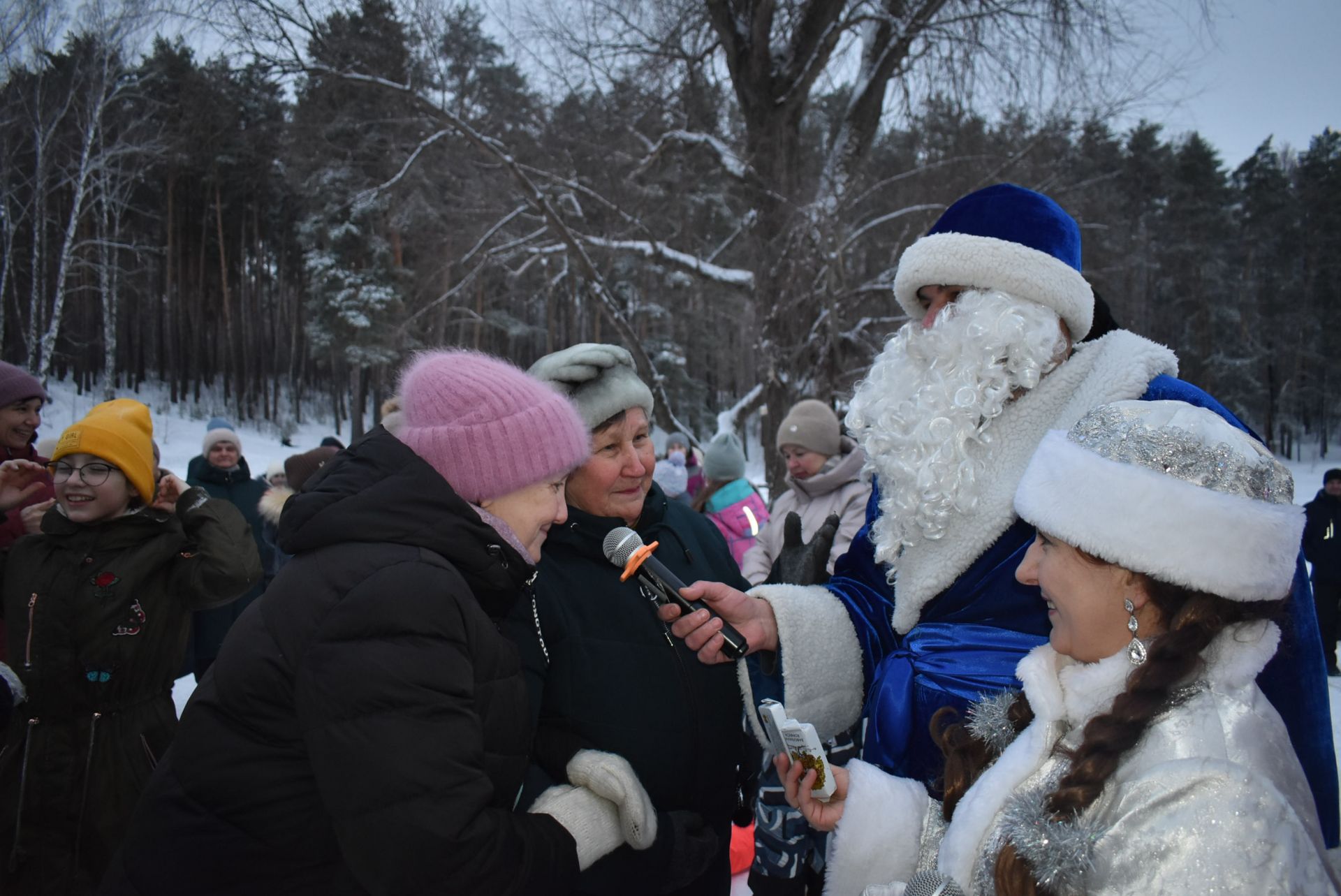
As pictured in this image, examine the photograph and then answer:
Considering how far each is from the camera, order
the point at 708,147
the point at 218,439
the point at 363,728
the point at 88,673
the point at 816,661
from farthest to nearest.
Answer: the point at 708,147 < the point at 218,439 < the point at 88,673 < the point at 816,661 < the point at 363,728

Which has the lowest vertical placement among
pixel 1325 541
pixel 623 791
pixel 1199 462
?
pixel 1325 541

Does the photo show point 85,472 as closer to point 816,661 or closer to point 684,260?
point 816,661

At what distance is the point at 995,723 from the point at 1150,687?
361 millimetres

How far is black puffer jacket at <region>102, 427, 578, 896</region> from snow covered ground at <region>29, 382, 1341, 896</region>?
15897 mm

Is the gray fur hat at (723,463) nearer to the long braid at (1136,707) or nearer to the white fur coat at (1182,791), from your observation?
the white fur coat at (1182,791)

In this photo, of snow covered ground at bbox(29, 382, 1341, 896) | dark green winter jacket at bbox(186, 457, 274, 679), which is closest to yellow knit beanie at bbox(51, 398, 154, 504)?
dark green winter jacket at bbox(186, 457, 274, 679)

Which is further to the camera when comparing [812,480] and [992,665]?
[812,480]

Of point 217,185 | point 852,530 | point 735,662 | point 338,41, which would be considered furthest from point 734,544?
point 217,185

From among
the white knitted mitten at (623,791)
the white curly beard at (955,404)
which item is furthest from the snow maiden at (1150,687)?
the white knitted mitten at (623,791)

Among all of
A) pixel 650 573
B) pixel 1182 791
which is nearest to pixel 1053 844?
pixel 1182 791

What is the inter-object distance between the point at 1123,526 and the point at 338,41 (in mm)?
9450

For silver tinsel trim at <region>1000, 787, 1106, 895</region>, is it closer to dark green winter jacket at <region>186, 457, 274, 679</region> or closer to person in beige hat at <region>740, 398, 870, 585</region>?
person in beige hat at <region>740, 398, 870, 585</region>

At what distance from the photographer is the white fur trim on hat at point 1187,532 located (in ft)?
3.49

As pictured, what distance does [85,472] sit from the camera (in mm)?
2498
